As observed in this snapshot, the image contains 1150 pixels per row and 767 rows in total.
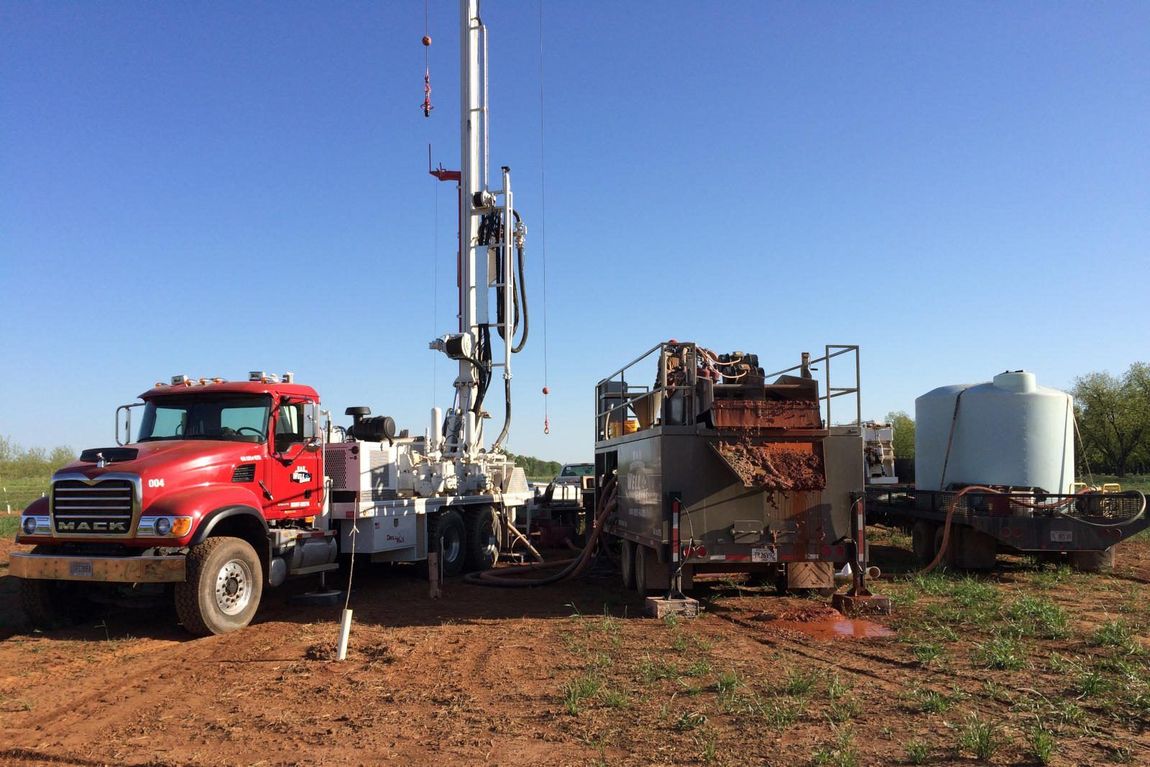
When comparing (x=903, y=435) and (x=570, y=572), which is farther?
(x=903, y=435)

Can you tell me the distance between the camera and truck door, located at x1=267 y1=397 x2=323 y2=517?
11.3m

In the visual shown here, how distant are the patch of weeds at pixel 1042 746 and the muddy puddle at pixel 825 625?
3.43 m

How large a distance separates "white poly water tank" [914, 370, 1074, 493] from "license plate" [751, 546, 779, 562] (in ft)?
19.8

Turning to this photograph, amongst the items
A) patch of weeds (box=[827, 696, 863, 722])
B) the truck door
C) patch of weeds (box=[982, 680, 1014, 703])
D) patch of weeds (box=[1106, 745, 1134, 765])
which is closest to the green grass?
the truck door

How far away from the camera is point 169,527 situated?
31.3ft

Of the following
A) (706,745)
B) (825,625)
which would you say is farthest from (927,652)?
(706,745)

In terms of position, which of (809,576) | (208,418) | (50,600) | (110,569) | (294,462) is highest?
(208,418)

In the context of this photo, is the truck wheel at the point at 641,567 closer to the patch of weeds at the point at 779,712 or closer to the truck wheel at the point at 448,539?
the truck wheel at the point at 448,539

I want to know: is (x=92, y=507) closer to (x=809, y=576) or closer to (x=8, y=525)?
(x=809, y=576)

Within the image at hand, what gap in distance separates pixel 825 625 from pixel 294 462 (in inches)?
273

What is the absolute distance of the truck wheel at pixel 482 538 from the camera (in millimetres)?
15817

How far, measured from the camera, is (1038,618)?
30.8 ft

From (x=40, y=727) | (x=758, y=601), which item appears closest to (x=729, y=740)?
(x=40, y=727)

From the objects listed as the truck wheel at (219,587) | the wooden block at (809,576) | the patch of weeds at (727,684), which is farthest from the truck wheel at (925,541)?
the truck wheel at (219,587)
